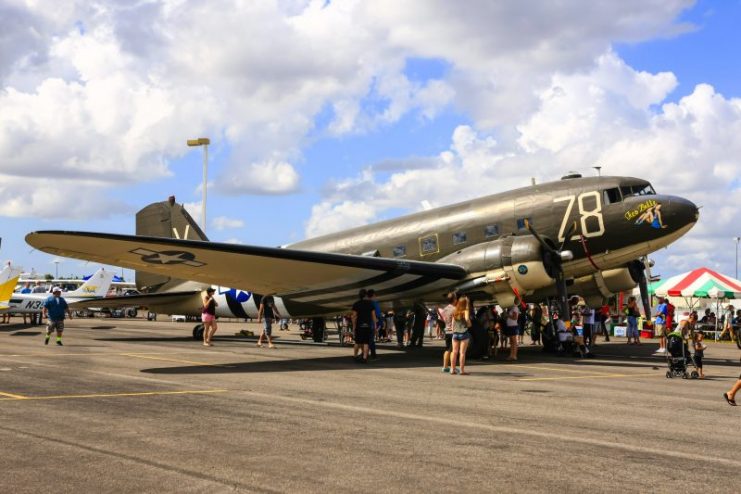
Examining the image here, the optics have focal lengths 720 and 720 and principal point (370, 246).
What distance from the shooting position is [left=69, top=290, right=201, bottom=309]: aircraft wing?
87.5ft

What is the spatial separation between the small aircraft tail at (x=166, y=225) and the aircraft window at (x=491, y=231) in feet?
41.5

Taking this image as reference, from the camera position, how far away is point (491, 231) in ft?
70.4

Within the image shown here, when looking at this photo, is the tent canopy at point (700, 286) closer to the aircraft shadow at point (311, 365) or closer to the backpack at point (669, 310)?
the backpack at point (669, 310)

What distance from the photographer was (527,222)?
2086cm

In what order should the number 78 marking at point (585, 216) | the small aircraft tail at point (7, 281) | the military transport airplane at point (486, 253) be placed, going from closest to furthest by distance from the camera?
1. the military transport airplane at point (486, 253)
2. the number 78 marking at point (585, 216)
3. the small aircraft tail at point (7, 281)

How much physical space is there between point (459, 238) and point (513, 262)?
9.01ft

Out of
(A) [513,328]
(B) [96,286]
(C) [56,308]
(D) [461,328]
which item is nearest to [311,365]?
(D) [461,328]

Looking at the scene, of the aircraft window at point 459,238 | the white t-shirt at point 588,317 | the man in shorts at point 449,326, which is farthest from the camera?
the white t-shirt at point 588,317

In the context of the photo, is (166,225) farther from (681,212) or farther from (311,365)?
(681,212)

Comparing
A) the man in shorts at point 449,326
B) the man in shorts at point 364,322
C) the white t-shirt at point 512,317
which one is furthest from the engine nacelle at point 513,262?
the man in shorts at point 364,322

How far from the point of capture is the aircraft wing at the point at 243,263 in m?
16.2

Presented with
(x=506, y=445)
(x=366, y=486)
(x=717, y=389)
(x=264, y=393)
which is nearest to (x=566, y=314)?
(x=717, y=389)

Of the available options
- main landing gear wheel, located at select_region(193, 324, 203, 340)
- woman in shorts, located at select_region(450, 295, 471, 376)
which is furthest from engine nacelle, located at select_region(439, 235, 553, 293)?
main landing gear wheel, located at select_region(193, 324, 203, 340)

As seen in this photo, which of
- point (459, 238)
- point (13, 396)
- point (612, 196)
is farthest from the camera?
point (459, 238)
